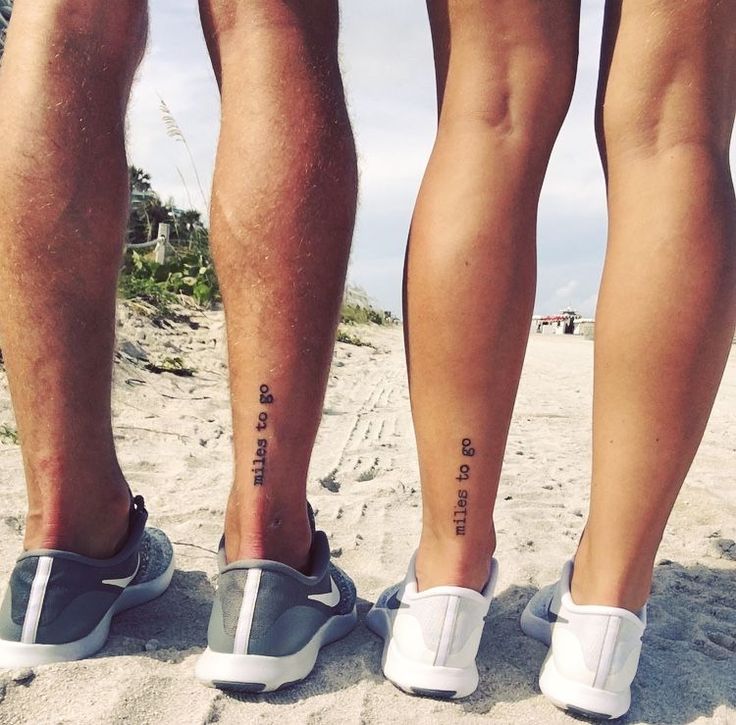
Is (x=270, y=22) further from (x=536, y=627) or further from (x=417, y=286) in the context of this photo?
(x=536, y=627)

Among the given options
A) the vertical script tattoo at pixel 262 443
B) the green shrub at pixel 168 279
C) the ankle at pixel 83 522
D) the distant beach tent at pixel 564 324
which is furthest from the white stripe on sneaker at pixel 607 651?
the distant beach tent at pixel 564 324

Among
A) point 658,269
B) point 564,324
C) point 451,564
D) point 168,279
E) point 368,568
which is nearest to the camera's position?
point 658,269

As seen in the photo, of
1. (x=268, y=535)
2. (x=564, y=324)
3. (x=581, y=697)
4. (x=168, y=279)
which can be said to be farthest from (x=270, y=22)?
(x=564, y=324)

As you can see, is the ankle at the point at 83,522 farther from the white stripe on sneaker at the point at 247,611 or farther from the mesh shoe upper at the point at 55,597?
the white stripe on sneaker at the point at 247,611

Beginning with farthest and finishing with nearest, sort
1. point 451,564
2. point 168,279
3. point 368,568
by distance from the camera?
point 168,279, point 368,568, point 451,564

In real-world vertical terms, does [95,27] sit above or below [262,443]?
above

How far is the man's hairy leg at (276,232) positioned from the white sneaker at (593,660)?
0.47m

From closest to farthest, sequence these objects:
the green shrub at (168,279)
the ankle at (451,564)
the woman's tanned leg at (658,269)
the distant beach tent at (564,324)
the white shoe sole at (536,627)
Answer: the woman's tanned leg at (658,269), the ankle at (451,564), the white shoe sole at (536,627), the green shrub at (168,279), the distant beach tent at (564,324)

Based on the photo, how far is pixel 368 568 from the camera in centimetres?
173

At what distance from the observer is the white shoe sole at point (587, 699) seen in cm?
114

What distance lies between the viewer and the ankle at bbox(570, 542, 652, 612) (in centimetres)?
119

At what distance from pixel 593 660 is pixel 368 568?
659 millimetres

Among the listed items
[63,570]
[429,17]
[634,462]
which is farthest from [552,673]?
[429,17]

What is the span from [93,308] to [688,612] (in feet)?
4.18
